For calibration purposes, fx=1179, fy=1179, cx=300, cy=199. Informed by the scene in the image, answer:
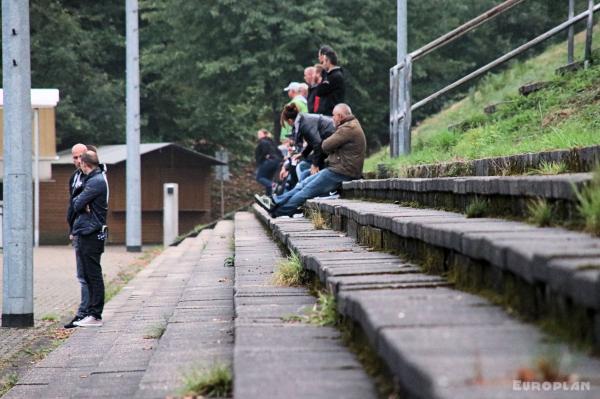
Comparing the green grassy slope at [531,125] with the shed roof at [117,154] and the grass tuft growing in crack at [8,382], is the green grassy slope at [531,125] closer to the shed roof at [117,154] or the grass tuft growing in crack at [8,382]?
the grass tuft growing in crack at [8,382]

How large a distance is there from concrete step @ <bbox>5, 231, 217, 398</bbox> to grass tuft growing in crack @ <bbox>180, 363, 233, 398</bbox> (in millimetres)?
1642

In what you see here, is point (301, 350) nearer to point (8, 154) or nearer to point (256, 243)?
point (256, 243)

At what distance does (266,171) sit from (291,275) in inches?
646

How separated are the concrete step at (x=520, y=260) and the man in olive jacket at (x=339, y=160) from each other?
246 inches

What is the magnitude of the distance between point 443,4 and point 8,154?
2952 centimetres

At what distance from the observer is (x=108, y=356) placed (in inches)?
288

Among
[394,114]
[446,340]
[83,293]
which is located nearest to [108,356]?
[446,340]

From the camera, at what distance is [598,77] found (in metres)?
11.8

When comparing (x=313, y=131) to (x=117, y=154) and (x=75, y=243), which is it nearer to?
(x=75, y=243)

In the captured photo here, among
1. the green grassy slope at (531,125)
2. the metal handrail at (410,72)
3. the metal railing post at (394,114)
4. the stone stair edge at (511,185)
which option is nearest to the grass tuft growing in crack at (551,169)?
the stone stair edge at (511,185)

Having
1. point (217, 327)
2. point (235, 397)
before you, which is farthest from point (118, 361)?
point (235, 397)

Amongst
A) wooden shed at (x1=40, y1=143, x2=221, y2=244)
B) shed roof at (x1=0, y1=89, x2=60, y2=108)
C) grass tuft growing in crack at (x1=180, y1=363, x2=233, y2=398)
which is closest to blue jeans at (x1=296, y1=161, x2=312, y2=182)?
shed roof at (x1=0, y1=89, x2=60, y2=108)

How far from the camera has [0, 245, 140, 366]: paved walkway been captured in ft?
37.8

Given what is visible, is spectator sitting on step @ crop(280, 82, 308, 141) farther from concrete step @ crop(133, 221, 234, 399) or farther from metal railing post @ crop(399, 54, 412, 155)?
concrete step @ crop(133, 221, 234, 399)
